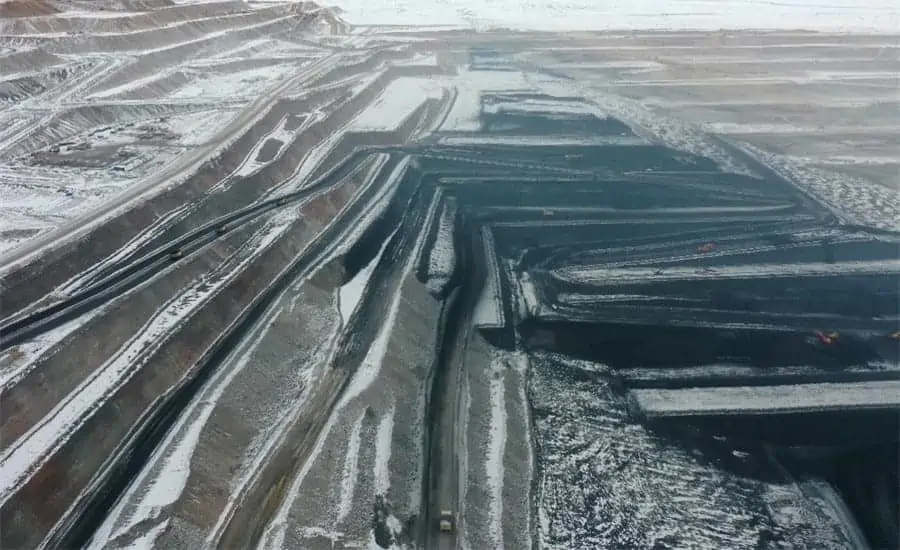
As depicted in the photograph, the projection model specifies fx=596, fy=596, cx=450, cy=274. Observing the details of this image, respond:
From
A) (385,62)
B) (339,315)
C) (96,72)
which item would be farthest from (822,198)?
(96,72)

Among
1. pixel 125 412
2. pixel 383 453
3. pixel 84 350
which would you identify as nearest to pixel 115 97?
pixel 84 350

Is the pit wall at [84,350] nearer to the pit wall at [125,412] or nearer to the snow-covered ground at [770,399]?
the pit wall at [125,412]

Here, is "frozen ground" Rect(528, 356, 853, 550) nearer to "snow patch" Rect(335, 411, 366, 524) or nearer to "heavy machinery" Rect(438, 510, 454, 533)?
"heavy machinery" Rect(438, 510, 454, 533)

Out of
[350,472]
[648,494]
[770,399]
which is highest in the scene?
[350,472]

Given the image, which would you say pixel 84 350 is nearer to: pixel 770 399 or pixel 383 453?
pixel 383 453

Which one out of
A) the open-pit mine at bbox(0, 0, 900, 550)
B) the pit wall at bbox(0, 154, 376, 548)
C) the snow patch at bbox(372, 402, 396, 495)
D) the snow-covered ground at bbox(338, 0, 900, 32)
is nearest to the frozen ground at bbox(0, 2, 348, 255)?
the open-pit mine at bbox(0, 0, 900, 550)

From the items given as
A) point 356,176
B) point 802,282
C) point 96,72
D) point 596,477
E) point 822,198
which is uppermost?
point 96,72

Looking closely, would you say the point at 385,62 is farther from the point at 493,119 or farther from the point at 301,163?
the point at 301,163
